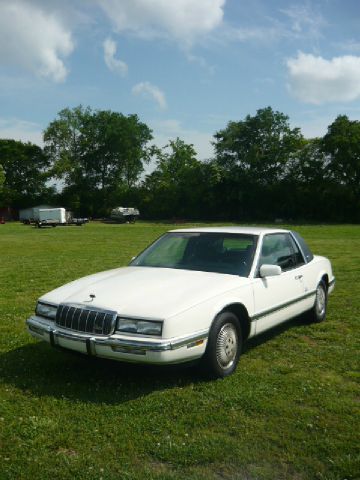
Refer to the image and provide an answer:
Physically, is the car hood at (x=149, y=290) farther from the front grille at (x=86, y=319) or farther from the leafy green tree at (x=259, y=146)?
the leafy green tree at (x=259, y=146)

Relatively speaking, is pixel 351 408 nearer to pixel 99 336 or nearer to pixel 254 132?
pixel 99 336

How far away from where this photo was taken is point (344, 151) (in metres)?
58.5

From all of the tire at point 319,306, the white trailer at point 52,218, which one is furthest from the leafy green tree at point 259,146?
the tire at point 319,306

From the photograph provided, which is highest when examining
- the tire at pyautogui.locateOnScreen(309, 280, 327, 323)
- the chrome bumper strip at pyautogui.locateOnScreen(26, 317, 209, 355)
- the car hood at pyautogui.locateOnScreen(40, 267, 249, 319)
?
the car hood at pyautogui.locateOnScreen(40, 267, 249, 319)

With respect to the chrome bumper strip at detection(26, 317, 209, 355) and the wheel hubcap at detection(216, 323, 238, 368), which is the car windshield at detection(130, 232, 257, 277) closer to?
the wheel hubcap at detection(216, 323, 238, 368)

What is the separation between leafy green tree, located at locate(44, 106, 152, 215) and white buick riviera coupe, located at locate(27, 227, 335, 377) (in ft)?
225

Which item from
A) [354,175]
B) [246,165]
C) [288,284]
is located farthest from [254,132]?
[288,284]

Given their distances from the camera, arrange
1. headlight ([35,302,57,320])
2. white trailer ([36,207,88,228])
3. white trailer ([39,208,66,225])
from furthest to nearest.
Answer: white trailer ([39,208,66,225])
white trailer ([36,207,88,228])
headlight ([35,302,57,320])

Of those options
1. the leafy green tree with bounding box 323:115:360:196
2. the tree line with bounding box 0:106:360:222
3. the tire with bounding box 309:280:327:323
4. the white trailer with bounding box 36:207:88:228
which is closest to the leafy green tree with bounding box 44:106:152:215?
the tree line with bounding box 0:106:360:222

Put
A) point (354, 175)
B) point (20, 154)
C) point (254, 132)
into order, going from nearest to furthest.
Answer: point (354, 175) < point (254, 132) < point (20, 154)

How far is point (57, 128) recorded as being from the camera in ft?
245

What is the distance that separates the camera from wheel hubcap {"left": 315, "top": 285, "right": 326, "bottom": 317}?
706 centimetres

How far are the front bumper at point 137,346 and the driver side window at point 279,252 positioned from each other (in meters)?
1.75

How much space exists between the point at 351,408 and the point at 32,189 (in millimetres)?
75361
